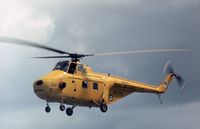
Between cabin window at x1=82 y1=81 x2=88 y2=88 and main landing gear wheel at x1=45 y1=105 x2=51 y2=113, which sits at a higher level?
cabin window at x1=82 y1=81 x2=88 y2=88

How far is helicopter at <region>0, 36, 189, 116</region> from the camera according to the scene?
261 ft

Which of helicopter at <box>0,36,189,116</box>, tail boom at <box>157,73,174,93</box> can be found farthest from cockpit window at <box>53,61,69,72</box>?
A: tail boom at <box>157,73,174,93</box>

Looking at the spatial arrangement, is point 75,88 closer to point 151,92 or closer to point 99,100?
point 99,100

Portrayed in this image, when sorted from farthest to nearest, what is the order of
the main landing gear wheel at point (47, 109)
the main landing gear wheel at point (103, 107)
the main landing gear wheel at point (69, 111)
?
1. the main landing gear wheel at point (103, 107)
2. the main landing gear wheel at point (69, 111)
3. the main landing gear wheel at point (47, 109)

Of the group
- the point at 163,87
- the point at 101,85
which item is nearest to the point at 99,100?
the point at 101,85

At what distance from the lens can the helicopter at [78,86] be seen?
261 ft

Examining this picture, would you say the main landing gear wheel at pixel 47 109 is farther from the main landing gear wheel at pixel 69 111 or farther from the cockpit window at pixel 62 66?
the cockpit window at pixel 62 66

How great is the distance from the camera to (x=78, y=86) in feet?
274

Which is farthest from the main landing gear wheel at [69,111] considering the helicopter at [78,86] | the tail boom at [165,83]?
the tail boom at [165,83]

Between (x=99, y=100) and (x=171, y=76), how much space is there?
24.1 m

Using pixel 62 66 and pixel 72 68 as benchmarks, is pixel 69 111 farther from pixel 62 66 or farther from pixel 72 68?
pixel 62 66

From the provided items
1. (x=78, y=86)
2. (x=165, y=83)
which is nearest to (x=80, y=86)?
(x=78, y=86)

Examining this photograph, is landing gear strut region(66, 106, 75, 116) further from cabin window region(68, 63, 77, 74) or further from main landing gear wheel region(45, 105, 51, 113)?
cabin window region(68, 63, 77, 74)

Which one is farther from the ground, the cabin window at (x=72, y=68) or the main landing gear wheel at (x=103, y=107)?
the cabin window at (x=72, y=68)
